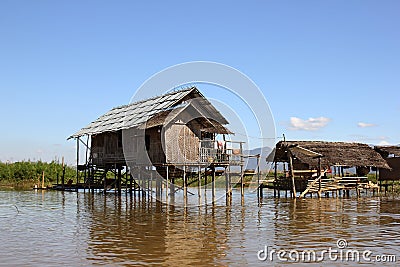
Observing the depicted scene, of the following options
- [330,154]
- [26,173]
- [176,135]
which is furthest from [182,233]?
[26,173]

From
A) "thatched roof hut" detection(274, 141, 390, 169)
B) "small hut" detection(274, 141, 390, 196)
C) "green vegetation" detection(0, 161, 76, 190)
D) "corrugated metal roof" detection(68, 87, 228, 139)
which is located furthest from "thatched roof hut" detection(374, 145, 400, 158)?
"green vegetation" detection(0, 161, 76, 190)

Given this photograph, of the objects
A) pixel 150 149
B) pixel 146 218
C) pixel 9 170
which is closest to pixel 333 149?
pixel 150 149

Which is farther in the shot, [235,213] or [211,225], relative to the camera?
[235,213]

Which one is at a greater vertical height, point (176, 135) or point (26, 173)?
point (176, 135)

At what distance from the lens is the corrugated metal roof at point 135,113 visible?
24.5 meters

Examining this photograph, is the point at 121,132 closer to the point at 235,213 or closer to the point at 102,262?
the point at 235,213

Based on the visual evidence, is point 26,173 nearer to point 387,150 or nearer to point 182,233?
point 387,150

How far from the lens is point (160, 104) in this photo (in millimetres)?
25656

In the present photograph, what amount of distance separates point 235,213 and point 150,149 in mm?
6899

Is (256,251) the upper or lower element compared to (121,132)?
lower

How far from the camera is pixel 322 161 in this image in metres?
27.8

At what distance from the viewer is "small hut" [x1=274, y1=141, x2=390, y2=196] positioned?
2709 centimetres

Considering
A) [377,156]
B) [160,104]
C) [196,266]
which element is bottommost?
[196,266]

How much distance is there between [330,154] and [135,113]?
1162cm
